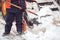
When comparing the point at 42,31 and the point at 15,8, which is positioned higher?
the point at 15,8

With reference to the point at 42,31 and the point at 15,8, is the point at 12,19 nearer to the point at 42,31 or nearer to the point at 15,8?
the point at 15,8

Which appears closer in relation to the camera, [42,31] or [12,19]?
[12,19]

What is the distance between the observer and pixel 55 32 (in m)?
7.36

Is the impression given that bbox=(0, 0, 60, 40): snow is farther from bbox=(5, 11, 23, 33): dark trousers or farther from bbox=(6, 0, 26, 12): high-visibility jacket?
bbox=(6, 0, 26, 12): high-visibility jacket

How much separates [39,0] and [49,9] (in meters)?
0.92

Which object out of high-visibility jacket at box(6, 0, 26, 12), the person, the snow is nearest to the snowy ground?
the snow

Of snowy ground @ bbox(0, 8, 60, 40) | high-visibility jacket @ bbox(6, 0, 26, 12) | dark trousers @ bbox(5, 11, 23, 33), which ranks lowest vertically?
snowy ground @ bbox(0, 8, 60, 40)

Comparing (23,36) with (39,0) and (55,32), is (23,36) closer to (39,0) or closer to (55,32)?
(55,32)

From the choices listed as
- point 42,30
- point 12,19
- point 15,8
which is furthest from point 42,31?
point 15,8

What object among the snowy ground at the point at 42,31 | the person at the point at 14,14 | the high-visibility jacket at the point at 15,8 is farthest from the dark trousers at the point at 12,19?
the snowy ground at the point at 42,31

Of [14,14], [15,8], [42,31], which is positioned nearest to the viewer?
[15,8]

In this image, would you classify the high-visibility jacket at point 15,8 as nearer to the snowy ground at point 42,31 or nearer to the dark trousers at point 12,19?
the dark trousers at point 12,19

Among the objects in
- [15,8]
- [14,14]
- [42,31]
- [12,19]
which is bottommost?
[42,31]

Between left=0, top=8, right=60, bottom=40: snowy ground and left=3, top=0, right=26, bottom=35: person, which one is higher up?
left=3, top=0, right=26, bottom=35: person
